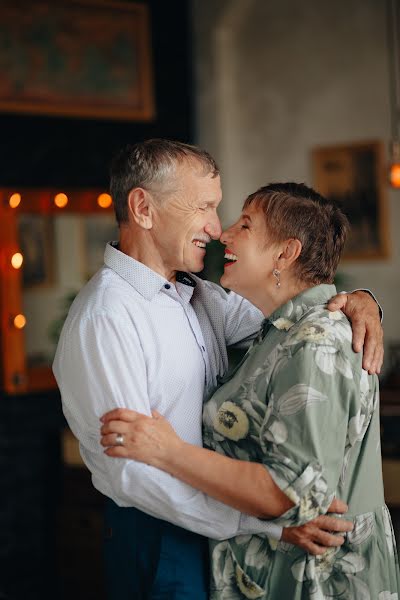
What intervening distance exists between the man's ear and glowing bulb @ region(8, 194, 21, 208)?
10.5 feet

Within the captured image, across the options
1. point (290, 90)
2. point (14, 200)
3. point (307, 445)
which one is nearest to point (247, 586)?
point (307, 445)

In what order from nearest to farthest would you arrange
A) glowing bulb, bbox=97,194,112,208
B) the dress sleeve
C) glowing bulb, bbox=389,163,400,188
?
the dress sleeve
glowing bulb, bbox=389,163,400,188
glowing bulb, bbox=97,194,112,208

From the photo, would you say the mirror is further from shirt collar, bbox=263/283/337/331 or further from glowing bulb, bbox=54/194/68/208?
shirt collar, bbox=263/283/337/331

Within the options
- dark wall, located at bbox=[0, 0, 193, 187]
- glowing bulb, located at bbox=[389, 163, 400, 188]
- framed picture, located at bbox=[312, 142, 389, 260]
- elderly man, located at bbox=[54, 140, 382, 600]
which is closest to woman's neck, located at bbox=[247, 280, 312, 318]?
elderly man, located at bbox=[54, 140, 382, 600]

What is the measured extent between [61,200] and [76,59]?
3.04ft

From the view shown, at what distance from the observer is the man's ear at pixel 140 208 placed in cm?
232

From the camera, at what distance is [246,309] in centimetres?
267

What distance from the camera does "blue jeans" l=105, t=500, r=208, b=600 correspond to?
216 centimetres

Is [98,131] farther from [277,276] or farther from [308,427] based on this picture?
[308,427]

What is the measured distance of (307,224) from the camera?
2168 millimetres

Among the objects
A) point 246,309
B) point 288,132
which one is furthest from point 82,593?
point 288,132

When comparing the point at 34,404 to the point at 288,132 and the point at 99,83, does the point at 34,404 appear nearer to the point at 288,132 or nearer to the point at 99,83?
the point at 99,83

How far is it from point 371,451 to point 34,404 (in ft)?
11.8

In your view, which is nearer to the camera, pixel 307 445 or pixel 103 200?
pixel 307 445
